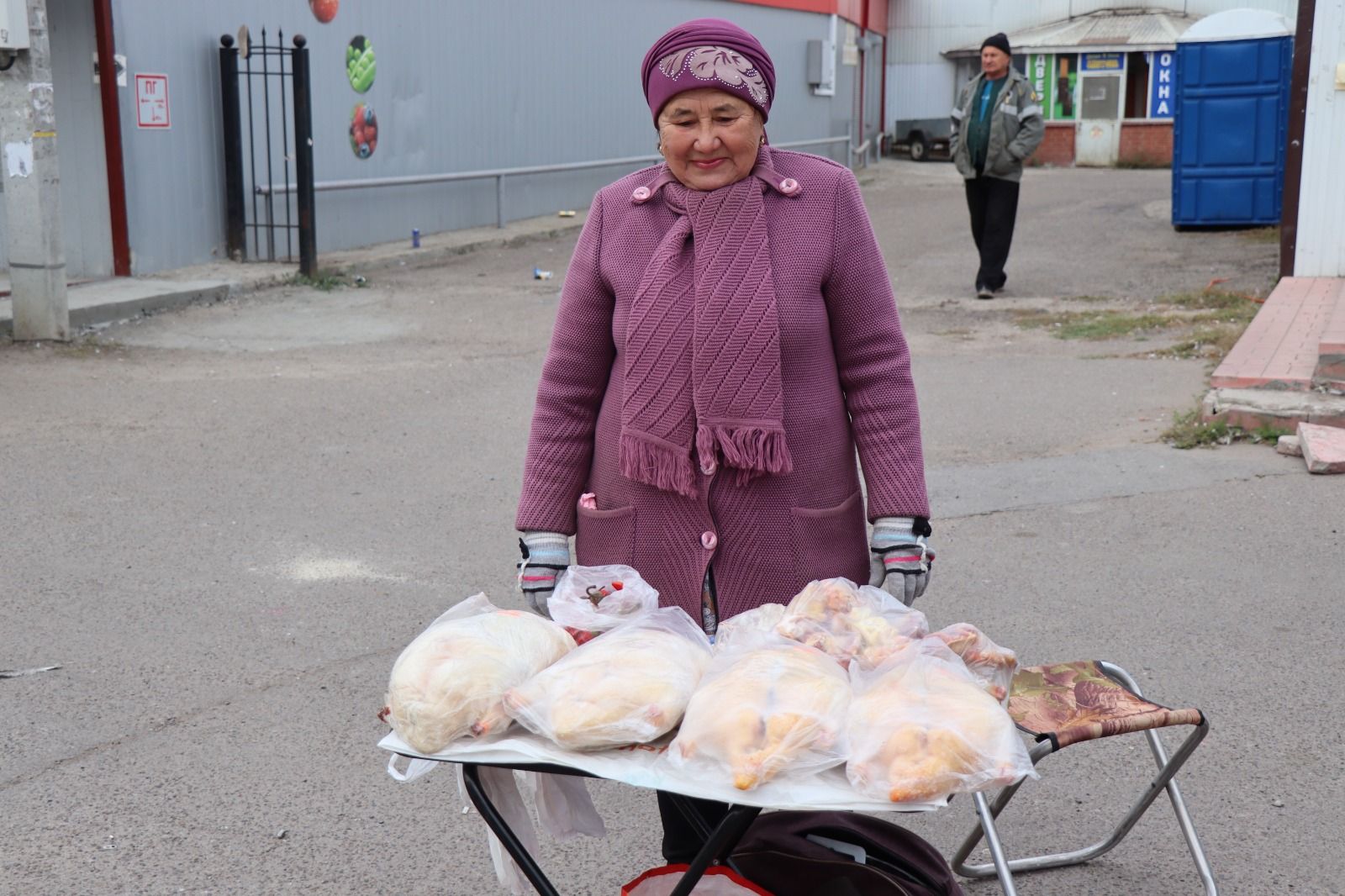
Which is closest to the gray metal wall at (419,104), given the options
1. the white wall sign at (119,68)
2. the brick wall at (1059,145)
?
the white wall sign at (119,68)

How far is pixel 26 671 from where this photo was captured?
4.38 metres

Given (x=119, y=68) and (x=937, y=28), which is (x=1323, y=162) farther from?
(x=937, y=28)

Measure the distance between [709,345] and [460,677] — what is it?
2.51 ft

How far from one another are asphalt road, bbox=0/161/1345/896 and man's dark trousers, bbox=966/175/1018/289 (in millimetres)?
1482

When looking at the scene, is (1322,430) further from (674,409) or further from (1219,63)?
(1219,63)

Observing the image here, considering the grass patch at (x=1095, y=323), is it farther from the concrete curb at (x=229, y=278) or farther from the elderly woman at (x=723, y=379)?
the elderly woman at (x=723, y=379)

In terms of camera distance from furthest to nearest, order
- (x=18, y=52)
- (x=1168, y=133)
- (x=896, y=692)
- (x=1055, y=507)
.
→ (x=1168, y=133) → (x=18, y=52) → (x=1055, y=507) → (x=896, y=692)

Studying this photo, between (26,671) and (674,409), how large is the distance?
2725 mm

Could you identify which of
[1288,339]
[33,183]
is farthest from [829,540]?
[33,183]

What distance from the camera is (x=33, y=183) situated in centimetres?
937

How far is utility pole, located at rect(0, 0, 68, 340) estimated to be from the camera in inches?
361

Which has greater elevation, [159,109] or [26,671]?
[159,109]

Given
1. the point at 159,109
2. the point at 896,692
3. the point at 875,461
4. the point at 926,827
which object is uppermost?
the point at 159,109

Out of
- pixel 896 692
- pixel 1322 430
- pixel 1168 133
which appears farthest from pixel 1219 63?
pixel 1168 133
